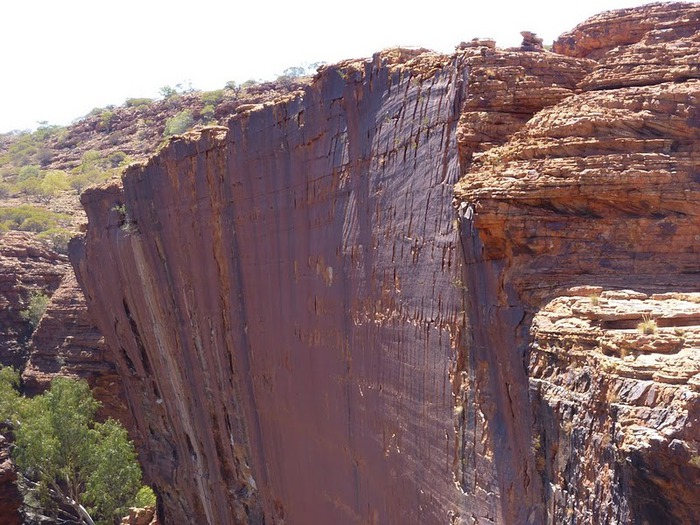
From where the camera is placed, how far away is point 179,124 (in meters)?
52.7

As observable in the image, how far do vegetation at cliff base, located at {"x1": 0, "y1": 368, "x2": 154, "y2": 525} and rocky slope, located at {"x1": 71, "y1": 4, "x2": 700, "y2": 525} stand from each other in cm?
1003

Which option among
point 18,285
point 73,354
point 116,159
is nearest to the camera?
point 73,354

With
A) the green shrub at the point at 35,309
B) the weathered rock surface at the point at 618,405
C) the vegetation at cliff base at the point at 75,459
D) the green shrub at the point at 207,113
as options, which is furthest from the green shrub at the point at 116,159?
the weathered rock surface at the point at 618,405

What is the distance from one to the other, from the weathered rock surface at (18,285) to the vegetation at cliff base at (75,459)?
752 cm

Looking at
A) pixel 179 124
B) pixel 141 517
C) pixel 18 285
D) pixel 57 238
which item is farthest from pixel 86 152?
pixel 141 517

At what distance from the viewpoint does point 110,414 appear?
30375 mm

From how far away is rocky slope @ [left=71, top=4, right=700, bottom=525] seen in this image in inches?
267

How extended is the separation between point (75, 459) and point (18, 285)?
37.0ft

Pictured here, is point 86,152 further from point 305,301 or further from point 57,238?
point 305,301

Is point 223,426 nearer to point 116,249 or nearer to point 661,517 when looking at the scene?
point 116,249

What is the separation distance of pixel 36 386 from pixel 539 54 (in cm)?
2727

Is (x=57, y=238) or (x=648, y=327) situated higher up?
(x=648, y=327)

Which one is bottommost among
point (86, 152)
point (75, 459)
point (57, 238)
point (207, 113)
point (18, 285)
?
point (75, 459)

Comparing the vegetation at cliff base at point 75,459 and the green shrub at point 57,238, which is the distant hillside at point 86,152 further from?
the vegetation at cliff base at point 75,459
